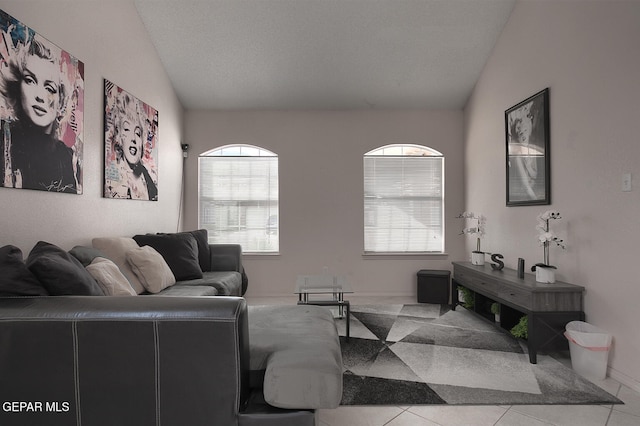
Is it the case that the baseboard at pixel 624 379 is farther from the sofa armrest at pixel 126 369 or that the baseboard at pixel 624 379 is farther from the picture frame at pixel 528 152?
the sofa armrest at pixel 126 369

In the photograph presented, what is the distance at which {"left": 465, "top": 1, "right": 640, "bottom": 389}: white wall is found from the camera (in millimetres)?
2465

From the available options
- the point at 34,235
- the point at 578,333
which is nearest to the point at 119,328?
the point at 34,235

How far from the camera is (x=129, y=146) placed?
3629 millimetres

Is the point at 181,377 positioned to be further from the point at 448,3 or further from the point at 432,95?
the point at 432,95

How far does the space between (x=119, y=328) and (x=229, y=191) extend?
4063mm

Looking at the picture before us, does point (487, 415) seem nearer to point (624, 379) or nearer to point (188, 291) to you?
point (624, 379)

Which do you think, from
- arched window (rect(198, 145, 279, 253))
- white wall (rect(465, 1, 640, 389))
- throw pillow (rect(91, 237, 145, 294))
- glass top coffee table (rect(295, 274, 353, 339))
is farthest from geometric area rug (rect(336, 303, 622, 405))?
arched window (rect(198, 145, 279, 253))

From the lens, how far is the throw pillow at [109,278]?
2238 millimetres

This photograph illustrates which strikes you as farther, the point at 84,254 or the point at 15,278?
the point at 84,254

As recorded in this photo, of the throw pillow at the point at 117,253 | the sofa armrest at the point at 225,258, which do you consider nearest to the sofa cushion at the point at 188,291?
the throw pillow at the point at 117,253

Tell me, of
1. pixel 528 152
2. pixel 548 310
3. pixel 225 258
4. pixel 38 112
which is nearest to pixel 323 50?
pixel 528 152

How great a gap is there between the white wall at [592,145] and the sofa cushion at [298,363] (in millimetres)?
2017

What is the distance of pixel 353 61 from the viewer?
14.5 feet

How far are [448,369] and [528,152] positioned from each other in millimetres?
2195
